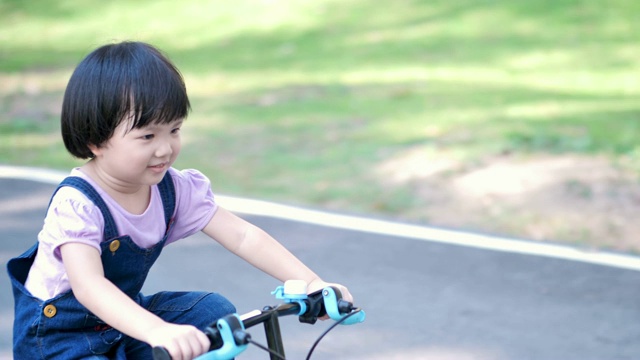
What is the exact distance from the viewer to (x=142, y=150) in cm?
237

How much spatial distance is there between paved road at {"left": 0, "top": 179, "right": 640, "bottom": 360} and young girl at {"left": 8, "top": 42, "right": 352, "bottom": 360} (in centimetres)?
175

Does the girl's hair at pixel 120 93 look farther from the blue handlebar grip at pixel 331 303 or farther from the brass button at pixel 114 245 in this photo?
the blue handlebar grip at pixel 331 303

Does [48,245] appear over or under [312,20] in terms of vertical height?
over

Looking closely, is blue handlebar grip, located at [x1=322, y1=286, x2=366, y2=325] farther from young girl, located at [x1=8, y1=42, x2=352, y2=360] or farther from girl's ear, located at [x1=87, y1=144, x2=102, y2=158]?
girl's ear, located at [x1=87, y1=144, x2=102, y2=158]

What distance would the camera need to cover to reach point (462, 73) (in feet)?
35.6

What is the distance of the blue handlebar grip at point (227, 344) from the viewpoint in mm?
1993

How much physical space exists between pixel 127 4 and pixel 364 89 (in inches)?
353

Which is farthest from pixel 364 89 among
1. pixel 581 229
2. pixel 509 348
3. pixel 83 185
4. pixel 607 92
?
pixel 83 185

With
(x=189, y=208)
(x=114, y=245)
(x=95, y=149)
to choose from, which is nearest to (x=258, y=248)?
(x=189, y=208)

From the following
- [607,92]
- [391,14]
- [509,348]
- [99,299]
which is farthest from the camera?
[391,14]

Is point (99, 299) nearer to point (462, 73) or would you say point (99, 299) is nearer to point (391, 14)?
point (462, 73)

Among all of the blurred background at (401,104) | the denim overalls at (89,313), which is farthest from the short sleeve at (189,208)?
the blurred background at (401,104)

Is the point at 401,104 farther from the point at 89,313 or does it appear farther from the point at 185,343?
the point at 185,343

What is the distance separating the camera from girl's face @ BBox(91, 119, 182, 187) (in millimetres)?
2363
